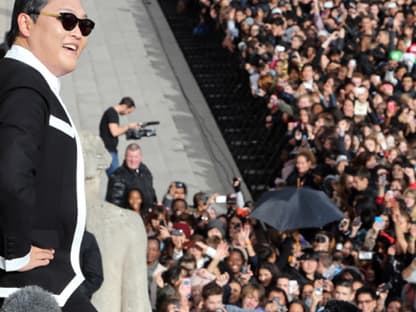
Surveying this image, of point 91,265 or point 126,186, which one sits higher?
point 91,265

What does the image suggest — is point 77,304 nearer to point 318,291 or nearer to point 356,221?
point 318,291

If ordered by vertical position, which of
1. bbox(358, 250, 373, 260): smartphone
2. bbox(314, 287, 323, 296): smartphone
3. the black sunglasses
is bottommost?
bbox(358, 250, 373, 260): smartphone

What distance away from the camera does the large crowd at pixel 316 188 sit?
30.8 ft

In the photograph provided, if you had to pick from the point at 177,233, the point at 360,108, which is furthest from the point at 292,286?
the point at 360,108

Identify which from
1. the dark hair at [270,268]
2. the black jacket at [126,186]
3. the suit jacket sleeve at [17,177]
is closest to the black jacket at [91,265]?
the suit jacket sleeve at [17,177]

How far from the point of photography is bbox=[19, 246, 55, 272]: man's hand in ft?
10.2

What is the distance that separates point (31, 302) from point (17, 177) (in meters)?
0.67

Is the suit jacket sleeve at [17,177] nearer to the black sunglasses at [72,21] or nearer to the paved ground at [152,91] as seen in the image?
the black sunglasses at [72,21]

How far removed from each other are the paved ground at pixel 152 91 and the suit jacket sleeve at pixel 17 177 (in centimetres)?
1140

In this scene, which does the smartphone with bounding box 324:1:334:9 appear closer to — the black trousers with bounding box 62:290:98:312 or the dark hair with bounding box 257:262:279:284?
the dark hair with bounding box 257:262:279:284

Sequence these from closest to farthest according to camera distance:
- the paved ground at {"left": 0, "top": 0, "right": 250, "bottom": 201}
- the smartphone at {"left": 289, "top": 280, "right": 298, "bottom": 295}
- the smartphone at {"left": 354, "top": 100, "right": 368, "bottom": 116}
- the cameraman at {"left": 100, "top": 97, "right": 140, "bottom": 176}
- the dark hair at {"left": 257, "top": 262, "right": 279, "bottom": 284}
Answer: the smartphone at {"left": 289, "top": 280, "right": 298, "bottom": 295}, the dark hair at {"left": 257, "top": 262, "right": 279, "bottom": 284}, the cameraman at {"left": 100, "top": 97, "right": 140, "bottom": 176}, the smartphone at {"left": 354, "top": 100, "right": 368, "bottom": 116}, the paved ground at {"left": 0, "top": 0, "right": 250, "bottom": 201}

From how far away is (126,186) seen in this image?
1163cm

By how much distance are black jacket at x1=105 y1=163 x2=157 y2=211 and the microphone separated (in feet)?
29.1

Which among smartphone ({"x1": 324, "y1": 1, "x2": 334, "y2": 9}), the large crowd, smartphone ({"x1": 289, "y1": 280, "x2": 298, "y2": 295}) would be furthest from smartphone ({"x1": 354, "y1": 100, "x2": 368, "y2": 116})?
smartphone ({"x1": 324, "y1": 1, "x2": 334, "y2": 9})
